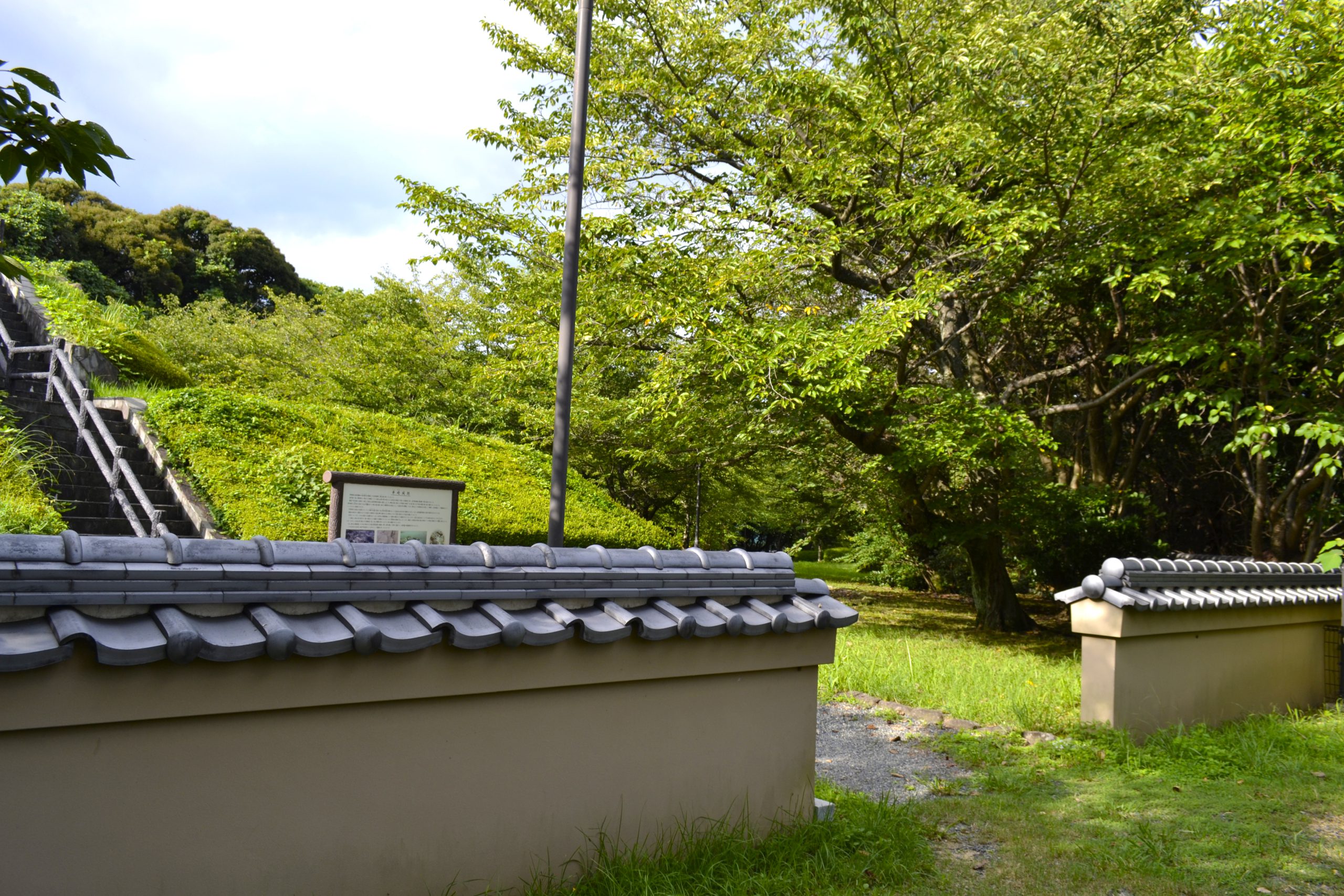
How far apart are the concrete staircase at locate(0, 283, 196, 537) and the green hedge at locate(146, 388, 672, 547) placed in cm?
37

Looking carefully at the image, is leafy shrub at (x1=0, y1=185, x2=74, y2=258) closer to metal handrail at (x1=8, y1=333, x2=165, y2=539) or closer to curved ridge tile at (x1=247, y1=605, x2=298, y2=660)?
metal handrail at (x1=8, y1=333, x2=165, y2=539)

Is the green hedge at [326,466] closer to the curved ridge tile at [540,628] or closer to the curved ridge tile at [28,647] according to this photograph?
the curved ridge tile at [540,628]

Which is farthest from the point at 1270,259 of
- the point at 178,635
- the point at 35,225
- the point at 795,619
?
the point at 35,225

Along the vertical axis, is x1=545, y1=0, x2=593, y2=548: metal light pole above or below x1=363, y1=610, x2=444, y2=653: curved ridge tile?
A: above

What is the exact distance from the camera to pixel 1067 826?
4902mm

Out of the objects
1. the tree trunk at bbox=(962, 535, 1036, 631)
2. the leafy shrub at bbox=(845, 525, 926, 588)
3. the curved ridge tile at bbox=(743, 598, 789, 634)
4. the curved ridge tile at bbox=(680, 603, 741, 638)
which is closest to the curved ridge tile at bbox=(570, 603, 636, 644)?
the curved ridge tile at bbox=(680, 603, 741, 638)

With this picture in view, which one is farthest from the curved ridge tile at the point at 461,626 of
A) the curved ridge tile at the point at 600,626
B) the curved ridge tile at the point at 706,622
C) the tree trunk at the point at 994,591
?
the tree trunk at the point at 994,591

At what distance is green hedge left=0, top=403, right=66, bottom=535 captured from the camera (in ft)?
22.7

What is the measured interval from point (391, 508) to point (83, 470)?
4350 millimetres

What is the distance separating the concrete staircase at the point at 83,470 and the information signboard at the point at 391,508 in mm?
2310

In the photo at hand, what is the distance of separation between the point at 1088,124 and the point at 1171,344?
2666 mm

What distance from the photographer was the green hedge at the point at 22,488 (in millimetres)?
6914

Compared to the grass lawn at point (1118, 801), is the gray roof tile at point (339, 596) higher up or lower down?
higher up

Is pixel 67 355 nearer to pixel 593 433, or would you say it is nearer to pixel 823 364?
pixel 593 433
